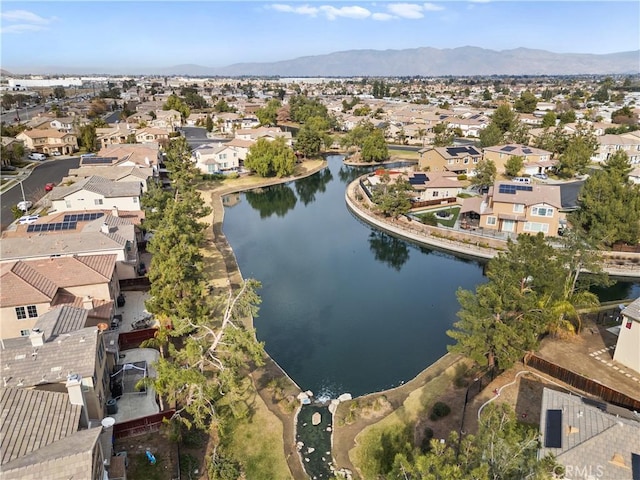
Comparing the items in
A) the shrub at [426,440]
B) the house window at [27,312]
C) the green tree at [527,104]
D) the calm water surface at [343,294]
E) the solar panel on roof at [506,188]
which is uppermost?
the green tree at [527,104]

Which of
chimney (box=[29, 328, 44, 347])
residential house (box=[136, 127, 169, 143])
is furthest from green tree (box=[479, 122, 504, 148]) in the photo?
chimney (box=[29, 328, 44, 347])

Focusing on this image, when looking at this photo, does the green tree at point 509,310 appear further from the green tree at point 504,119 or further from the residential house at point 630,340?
the green tree at point 504,119

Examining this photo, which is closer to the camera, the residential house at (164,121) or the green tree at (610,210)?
the green tree at (610,210)

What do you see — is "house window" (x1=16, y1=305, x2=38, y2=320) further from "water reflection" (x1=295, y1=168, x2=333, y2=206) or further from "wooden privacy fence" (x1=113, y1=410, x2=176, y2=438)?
"water reflection" (x1=295, y1=168, x2=333, y2=206)

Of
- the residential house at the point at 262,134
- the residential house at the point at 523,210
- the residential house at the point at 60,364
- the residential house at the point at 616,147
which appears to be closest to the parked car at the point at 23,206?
the residential house at the point at 60,364

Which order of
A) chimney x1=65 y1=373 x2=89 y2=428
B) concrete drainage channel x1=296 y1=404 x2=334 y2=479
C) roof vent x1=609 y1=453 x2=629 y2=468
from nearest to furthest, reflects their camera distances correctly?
1. roof vent x1=609 y1=453 x2=629 y2=468
2. chimney x1=65 y1=373 x2=89 y2=428
3. concrete drainage channel x1=296 y1=404 x2=334 y2=479

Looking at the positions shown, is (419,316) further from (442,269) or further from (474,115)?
(474,115)

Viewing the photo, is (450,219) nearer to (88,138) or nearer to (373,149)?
(373,149)
